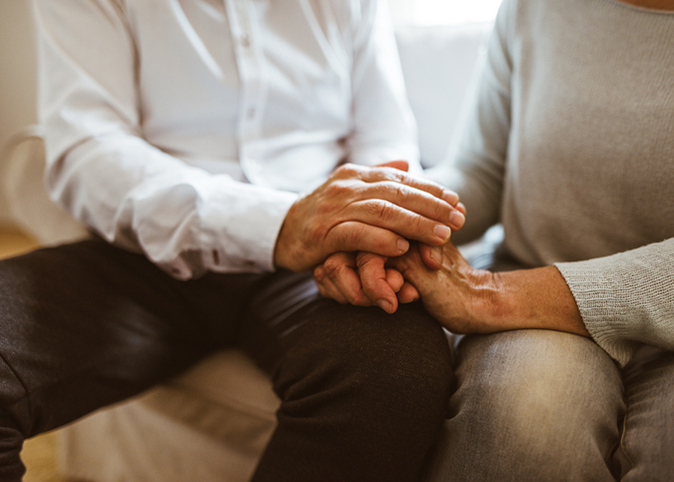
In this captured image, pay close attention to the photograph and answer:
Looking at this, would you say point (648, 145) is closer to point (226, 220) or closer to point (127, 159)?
point (226, 220)

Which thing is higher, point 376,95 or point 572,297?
point 376,95

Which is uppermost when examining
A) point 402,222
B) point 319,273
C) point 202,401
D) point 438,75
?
point 438,75

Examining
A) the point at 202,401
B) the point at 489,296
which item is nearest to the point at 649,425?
the point at 489,296

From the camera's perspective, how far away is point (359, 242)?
0.57m

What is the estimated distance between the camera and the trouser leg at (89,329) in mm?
530

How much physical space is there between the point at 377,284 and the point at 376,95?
0.51 metres

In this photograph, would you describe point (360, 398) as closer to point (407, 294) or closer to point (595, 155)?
point (407, 294)

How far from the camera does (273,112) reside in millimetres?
813

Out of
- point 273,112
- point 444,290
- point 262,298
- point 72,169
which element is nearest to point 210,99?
point 273,112

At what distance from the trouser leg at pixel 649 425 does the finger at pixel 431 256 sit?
27 cm

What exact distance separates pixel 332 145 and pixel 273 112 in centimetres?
17

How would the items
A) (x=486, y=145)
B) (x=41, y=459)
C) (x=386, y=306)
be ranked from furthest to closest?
(x=41, y=459), (x=486, y=145), (x=386, y=306)

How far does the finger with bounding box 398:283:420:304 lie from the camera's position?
0.57 metres

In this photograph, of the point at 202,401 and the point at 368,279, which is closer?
the point at 368,279
